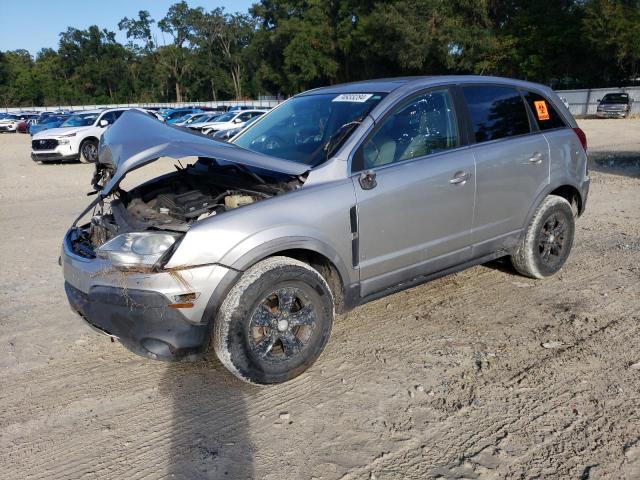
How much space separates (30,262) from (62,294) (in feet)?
4.68

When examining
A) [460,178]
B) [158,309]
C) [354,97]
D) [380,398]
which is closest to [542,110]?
[460,178]

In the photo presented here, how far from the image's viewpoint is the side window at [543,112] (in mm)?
4941

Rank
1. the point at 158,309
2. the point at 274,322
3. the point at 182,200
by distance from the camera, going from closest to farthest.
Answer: the point at 158,309 < the point at 274,322 < the point at 182,200

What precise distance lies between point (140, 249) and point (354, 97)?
79.0 inches

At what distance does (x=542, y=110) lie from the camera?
16.4ft

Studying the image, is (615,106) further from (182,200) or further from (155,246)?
(155,246)

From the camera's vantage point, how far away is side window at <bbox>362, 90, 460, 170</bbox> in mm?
3865

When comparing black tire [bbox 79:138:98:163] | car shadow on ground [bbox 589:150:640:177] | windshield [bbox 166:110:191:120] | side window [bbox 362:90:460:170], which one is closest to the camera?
side window [bbox 362:90:460:170]

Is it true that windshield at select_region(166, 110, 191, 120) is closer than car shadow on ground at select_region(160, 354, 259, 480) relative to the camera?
No

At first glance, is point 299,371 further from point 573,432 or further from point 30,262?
point 30,262

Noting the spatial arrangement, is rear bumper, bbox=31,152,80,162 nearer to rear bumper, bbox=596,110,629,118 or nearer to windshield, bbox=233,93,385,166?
windshield, bbox=233,93,385,166

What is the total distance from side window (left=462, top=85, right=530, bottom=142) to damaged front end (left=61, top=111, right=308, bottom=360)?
1719 mm

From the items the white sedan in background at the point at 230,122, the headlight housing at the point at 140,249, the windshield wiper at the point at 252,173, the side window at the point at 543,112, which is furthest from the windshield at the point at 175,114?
the headlight housing at the point at 140,249

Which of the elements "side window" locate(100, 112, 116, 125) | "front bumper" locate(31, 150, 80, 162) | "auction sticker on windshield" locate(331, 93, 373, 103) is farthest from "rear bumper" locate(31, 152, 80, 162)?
"auction sticker on windshield" locate(331, 93, 373, 103)
